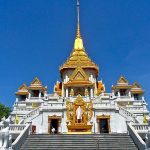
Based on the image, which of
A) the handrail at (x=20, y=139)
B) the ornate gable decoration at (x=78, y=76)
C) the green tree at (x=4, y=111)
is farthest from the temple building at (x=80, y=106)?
the handrail at (x=20, y=139)

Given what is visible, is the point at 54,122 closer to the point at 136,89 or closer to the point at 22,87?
the point at 22,87

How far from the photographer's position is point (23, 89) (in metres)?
44.1

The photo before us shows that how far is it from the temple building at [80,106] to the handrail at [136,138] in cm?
24

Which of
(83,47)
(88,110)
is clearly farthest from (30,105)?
(83,47)

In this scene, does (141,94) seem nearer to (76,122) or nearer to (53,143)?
(76,122)

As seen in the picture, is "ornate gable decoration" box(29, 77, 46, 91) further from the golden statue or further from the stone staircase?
the stone staircase

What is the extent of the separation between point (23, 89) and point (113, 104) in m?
18.4

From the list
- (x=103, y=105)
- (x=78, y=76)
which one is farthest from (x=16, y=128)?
(x=78, y=76)

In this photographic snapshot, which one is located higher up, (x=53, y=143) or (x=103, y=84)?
(x=103, y=84)

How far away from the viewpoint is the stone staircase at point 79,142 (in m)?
18.9

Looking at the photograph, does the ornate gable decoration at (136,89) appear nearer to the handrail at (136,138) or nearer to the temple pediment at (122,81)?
the temple pediment at (122,81)

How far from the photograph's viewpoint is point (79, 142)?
19969 mm

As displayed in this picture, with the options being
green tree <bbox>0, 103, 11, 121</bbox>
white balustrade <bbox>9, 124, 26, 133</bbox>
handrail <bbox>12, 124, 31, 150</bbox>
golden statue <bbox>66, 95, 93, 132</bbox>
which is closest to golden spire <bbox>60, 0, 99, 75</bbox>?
green tree <bbox>0, 103, 11, 121</bbox>

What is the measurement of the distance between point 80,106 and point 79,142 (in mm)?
8415
